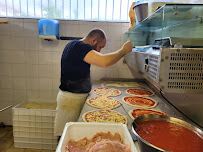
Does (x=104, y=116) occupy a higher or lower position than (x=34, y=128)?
higher

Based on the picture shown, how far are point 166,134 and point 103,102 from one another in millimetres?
1085

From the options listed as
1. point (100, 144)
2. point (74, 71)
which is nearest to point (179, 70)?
point (100, 144)

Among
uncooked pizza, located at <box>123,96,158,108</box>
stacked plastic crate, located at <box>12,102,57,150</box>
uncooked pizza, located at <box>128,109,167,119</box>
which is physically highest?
uncooked pizza, located at <box>123,96,158,108</box>

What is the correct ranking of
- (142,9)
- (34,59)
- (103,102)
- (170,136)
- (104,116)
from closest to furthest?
(170,136)
(104,116)
(142,9)
(103,102)
(34,59)

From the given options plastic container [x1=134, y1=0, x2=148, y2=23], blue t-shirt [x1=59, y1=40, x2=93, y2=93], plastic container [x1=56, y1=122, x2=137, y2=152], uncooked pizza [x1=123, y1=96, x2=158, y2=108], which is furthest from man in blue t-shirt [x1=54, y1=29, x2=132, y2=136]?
plastic container [x1=56, y1=122, x2=137, y2=152]

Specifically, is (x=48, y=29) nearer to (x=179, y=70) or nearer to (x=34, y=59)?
(x=34, y=59)

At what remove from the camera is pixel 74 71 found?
6.79 ft

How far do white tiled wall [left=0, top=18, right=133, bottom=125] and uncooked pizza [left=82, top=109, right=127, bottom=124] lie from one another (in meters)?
1.71

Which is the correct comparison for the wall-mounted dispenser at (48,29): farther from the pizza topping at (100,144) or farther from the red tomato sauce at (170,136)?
the red tomato sauce at (170,136)

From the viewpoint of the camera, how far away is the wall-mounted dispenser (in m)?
2.83

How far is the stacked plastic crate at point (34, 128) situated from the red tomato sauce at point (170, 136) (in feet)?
7.07

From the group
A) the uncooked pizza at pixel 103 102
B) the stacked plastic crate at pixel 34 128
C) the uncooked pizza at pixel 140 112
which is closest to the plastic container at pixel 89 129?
the uncooked pizza at pixel 140 112

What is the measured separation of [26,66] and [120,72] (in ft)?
6.16

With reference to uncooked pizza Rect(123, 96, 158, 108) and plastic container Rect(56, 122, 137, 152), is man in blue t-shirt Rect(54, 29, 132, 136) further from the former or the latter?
plastic container Rect(56, 122, 137, 152)
